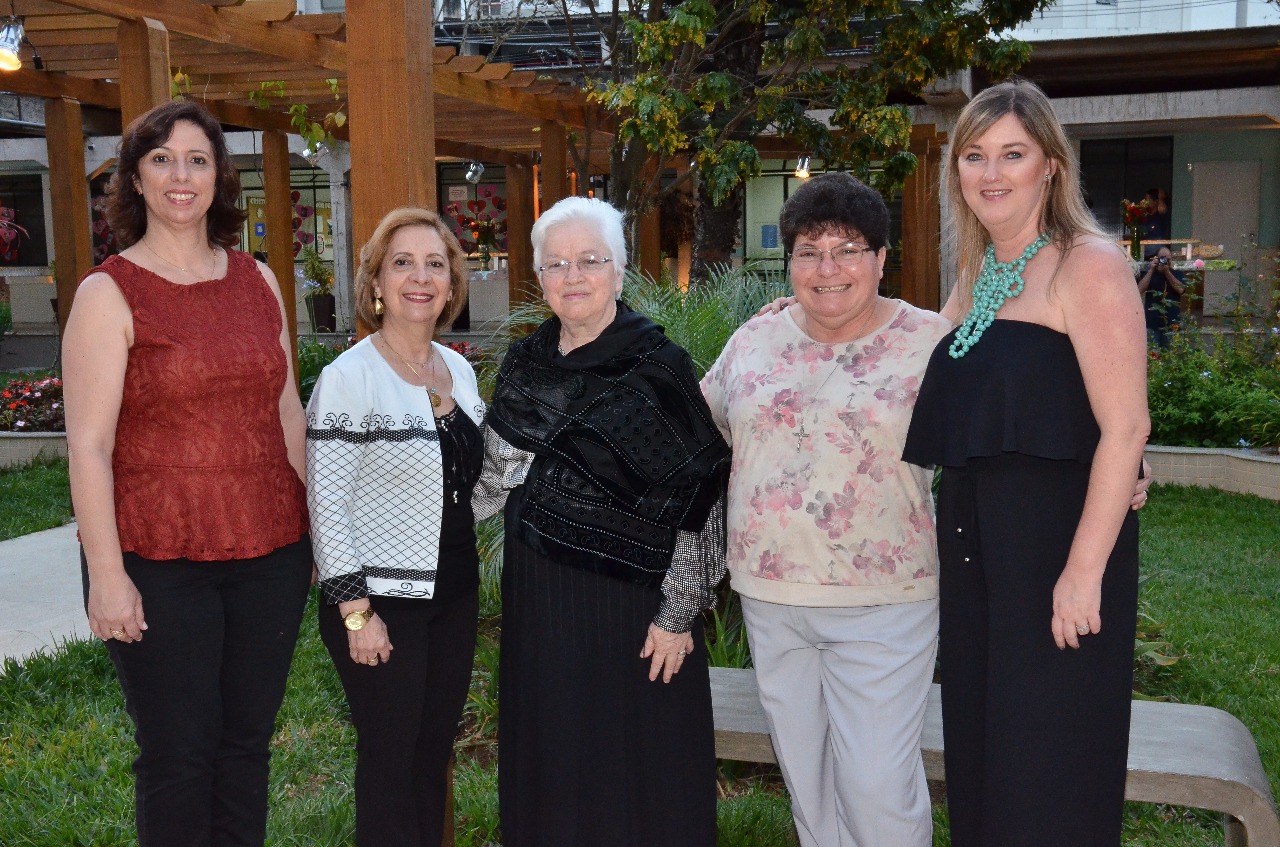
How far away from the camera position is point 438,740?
294cm

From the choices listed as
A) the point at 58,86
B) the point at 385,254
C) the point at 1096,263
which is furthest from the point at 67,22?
the point at 1096,263

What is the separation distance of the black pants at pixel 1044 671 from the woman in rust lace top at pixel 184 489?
5.38 feet

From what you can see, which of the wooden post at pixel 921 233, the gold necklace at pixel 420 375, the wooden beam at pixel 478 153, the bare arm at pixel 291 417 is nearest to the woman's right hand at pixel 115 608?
the bare arm at pixel 291 417

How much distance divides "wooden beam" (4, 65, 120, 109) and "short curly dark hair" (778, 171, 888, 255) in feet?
26.7

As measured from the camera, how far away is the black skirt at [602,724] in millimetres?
2770

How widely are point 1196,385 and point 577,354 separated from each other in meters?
8.25

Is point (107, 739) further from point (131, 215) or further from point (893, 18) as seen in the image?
point (893, 18)

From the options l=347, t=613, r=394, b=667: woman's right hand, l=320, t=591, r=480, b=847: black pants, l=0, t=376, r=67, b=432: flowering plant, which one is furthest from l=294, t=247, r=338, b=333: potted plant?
l=347, t=613, r=394, b=667: woman's right hand

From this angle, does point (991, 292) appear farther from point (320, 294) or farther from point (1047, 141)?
point (320, 294)

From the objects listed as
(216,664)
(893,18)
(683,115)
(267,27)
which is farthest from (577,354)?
(893,18)

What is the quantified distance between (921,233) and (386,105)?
10.6 m

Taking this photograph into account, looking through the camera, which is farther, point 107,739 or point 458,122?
point 458,122

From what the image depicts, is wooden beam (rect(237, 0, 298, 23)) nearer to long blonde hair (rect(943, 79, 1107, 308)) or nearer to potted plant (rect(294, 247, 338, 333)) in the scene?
long blonde hair (rect(943, 79, 1107, 308))

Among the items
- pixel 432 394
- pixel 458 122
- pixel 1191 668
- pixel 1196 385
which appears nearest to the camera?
pixel 432 394
